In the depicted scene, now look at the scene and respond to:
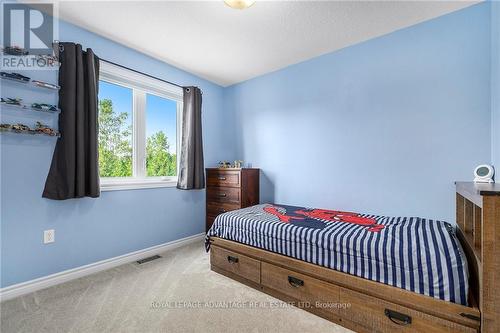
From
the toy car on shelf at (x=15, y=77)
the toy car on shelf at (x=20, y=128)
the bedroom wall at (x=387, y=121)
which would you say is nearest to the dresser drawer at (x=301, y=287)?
the bedroom wall at (x=387, y=121)

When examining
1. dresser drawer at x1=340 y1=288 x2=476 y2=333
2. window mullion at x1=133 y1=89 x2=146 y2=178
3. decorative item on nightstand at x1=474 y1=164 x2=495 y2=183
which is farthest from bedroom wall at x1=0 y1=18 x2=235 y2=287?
decorative item on nightstand at x1=474 y1=164 x2=495 y2=183

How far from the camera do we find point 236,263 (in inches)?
82.4

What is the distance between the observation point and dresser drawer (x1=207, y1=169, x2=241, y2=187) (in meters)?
3.04

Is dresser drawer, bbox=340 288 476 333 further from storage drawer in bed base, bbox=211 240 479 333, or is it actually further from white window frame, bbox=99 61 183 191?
white window frame, bbox=99 61 183 191

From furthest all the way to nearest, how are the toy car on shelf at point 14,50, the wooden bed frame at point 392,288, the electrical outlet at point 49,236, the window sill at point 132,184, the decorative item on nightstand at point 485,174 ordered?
1. the window sill at point 132,184
2. the electrical outlet at point 49,236
3. the toy car on shelf at point 14,50
4. the decorative item on nightstand at point 485,174
5. the wooden bed frame at point 392,288

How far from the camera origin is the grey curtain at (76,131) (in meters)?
2.01

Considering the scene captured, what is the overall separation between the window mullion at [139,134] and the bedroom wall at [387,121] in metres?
1.64

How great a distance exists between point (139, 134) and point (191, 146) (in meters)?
0.66

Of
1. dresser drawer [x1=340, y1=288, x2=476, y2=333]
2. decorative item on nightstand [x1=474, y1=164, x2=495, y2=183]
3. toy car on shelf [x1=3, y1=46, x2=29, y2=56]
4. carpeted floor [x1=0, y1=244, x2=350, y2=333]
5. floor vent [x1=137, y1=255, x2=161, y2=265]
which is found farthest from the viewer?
floor vent [x1=137, y1=255, x2=161, y2=265]

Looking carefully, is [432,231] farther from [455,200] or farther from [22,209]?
[22,209]

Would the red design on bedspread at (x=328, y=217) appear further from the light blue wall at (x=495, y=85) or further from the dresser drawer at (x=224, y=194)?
the light blue wall at (x=495, y=85)

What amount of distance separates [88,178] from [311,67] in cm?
281

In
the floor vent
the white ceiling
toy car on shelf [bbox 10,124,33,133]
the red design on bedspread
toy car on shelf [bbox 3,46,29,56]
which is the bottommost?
the floor vent

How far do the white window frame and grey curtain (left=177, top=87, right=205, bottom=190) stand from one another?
0.21 metres
